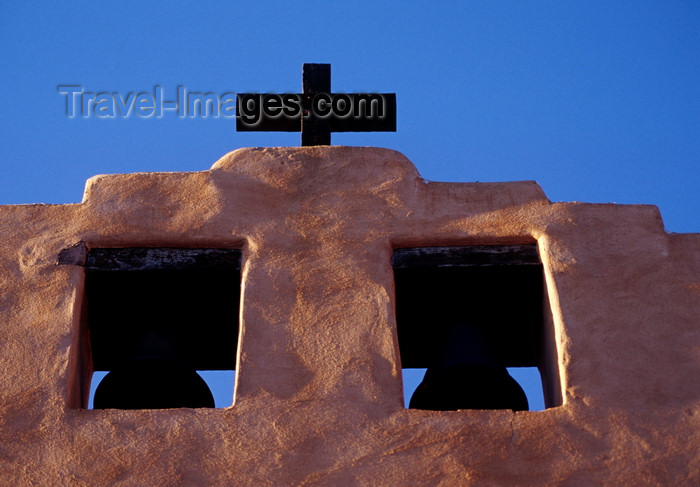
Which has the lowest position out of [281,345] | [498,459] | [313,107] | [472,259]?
[498,459]

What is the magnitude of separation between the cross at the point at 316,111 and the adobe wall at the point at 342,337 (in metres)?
0.52

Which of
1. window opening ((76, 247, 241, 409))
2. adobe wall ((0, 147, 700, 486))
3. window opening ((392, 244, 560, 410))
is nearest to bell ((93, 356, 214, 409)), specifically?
window opening ((76, 247, 241, 409))

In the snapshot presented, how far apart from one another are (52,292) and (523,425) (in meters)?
2.13

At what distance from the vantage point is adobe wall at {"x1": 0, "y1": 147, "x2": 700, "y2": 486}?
481 centimetres

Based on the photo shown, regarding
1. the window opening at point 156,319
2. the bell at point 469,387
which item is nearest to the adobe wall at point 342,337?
the window opening at point 156,319

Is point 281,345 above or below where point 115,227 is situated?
below

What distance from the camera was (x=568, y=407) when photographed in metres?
4.99

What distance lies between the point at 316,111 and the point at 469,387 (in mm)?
1905

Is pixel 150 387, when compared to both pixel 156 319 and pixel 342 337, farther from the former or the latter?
pixel 342 337

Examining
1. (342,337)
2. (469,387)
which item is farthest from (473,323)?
(342,337)

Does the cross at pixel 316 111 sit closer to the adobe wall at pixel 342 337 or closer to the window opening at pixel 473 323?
the adobe wall at pixel 342 337

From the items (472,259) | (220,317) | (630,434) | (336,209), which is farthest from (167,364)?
(630,434)

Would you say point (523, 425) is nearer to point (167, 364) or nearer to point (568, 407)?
point (568, 407)

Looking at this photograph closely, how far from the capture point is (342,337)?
17.4 feet
